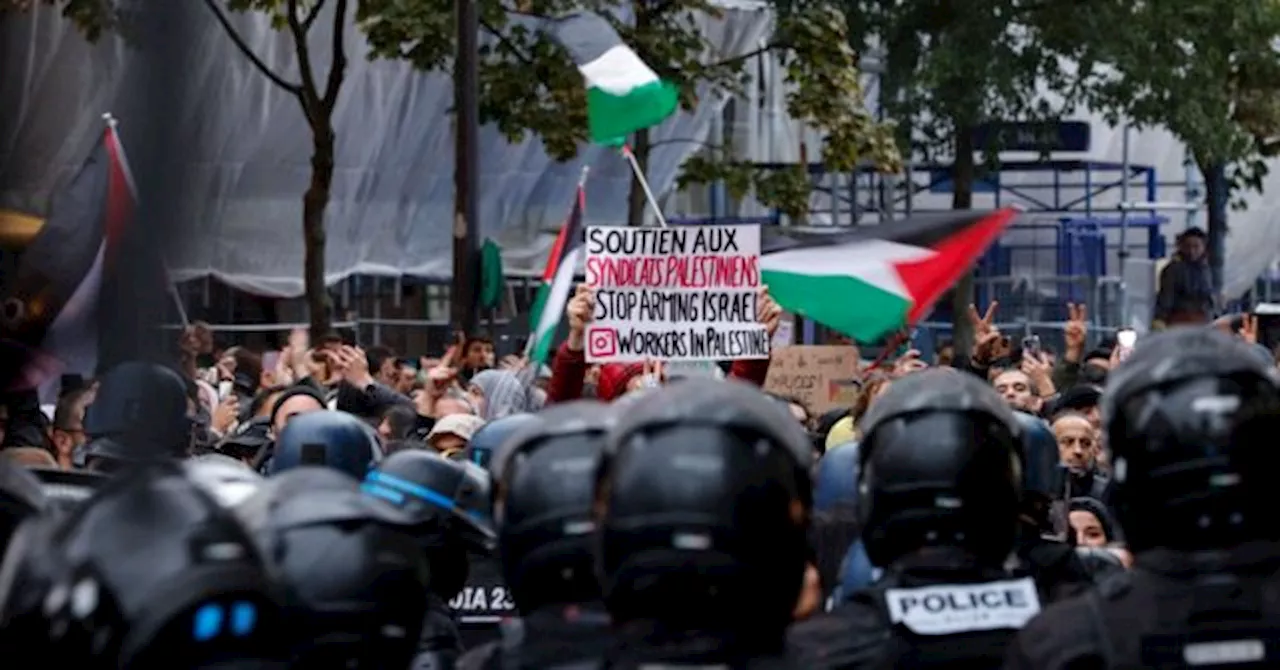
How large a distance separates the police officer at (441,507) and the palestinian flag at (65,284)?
128 inches

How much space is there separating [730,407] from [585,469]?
0.61m

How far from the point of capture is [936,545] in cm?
648

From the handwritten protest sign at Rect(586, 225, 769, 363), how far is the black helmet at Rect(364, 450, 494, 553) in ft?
13.7

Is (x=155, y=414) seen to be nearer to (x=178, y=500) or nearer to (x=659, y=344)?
(x=178, y=500)

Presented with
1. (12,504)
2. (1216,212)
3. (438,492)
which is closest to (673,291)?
(438,492)

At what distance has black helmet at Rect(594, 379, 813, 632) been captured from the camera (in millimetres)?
5285

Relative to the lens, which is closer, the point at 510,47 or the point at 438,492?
the point at 438,492

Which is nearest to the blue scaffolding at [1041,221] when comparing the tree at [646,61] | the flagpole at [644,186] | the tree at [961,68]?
the tree at [961,68]

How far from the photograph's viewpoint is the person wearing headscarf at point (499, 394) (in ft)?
49.2

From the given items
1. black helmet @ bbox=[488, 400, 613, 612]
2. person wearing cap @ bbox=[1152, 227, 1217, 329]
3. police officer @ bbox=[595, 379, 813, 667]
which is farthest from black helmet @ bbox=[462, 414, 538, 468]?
person wearing cap @ bbox=[1152, 227, 1217, 329]

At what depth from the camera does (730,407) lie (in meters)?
5.52

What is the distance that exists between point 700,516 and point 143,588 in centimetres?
107

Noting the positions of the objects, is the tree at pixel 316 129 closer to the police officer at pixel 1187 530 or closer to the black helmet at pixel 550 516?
the black helmet at pixel 550 516

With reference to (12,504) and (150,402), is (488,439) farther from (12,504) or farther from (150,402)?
(150,402)
